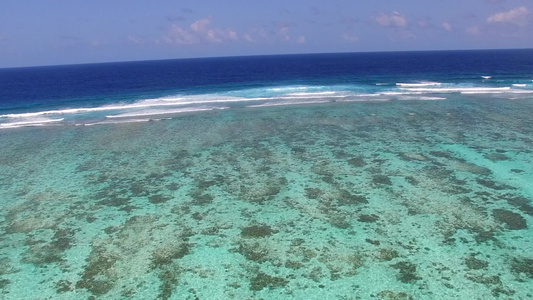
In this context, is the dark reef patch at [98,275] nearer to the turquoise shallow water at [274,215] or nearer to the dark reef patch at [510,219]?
the turquoise shallow water at [274,215]

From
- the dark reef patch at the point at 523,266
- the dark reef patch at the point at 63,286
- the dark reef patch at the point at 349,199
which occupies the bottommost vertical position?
the dark reef patch at the point at 523,266

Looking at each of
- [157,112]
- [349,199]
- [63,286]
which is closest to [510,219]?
[349,199]

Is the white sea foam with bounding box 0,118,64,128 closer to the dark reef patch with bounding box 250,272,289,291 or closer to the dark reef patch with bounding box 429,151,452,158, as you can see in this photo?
→ the dark reef patch with bounding box 250,272,289,291

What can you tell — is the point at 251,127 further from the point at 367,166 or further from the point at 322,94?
the point at 322,94

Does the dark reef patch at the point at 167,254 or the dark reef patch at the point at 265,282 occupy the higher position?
the dark reef patch at the point at 167,254

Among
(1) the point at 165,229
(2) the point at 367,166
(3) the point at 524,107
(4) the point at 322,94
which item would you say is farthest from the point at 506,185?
(4) the point at 322,94

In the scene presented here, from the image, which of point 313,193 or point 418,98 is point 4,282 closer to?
point 313,193

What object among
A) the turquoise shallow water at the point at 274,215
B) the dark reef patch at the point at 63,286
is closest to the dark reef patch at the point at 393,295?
the turquoise shallow water at the point at 274,215
